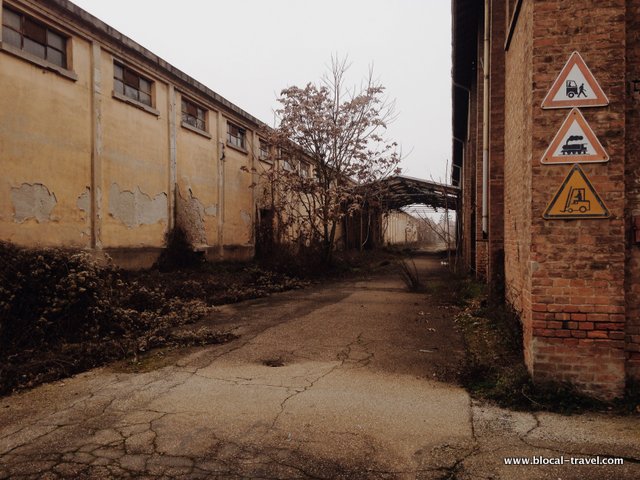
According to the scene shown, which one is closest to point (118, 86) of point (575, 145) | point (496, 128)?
point (496, 128)

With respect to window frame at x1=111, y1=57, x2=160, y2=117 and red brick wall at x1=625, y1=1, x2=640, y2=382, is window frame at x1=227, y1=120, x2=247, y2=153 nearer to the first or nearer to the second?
window frame at x1=111, y1=57, x2=160, y2=117

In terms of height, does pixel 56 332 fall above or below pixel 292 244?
below

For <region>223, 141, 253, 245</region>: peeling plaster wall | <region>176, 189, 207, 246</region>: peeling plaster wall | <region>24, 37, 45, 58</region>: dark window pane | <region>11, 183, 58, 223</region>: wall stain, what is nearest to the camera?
<region>11, 183, 58, 223</region>: wall stain

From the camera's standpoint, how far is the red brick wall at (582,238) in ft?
12.2

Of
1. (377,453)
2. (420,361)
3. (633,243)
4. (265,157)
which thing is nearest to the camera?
(377,453)

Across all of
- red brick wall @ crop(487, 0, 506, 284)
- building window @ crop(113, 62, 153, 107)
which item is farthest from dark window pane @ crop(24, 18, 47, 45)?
red brick wall @ crop(487, 0, 506, 284)

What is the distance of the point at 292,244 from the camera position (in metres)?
15.3

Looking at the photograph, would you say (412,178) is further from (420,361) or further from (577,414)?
(577,414)

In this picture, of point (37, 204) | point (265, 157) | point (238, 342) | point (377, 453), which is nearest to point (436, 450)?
point (377, 453)

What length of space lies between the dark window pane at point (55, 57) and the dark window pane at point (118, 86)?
137 cm

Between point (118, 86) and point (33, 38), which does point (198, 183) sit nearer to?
point (118, 86)

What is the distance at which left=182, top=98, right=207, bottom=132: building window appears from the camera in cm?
1312

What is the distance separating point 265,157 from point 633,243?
1526cm

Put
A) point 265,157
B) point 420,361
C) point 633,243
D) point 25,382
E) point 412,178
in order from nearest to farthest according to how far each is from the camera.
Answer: point 633,243, point 25,382, point 420,361, point 265,157, point 412,178
